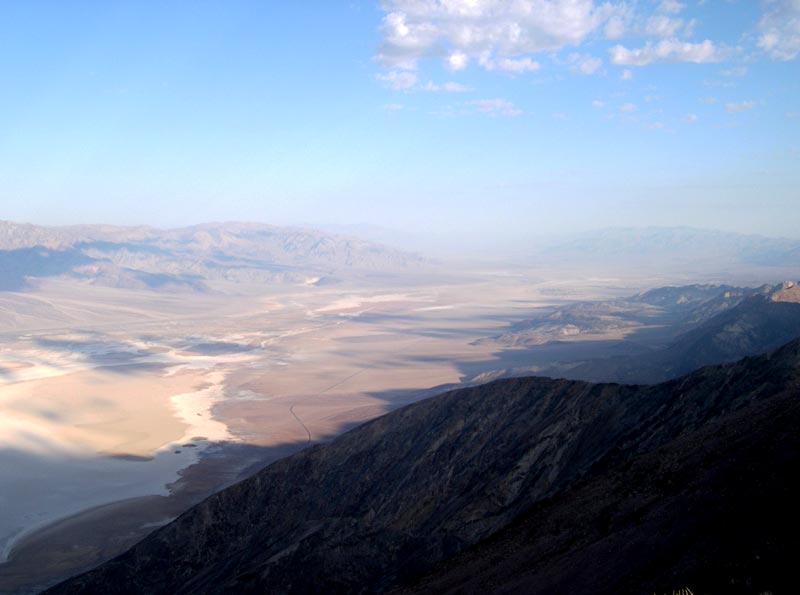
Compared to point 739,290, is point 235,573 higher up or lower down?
lower down

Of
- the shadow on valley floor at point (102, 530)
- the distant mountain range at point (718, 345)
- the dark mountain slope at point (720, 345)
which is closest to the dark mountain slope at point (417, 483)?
the shadow on valley floor at point (102, 530)

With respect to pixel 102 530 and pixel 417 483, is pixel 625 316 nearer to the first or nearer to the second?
pixel 417 483

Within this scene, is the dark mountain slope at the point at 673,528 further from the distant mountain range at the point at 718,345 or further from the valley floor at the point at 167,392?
the distant mountain range at the point at 718,345

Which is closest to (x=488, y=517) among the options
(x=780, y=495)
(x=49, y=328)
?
(x=780, y=495)

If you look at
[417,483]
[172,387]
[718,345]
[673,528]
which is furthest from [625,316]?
[673,528]

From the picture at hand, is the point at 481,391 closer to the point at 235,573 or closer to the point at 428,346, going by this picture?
the point at 235,573

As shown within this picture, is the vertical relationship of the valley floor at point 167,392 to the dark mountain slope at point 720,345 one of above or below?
below

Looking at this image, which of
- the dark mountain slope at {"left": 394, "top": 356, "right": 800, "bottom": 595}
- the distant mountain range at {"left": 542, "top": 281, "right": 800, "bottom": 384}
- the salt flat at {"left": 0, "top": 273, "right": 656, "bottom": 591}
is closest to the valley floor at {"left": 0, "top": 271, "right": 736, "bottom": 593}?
the salt flat at {"left": 0, "top": 273, "right": 656, "bottom": 591}

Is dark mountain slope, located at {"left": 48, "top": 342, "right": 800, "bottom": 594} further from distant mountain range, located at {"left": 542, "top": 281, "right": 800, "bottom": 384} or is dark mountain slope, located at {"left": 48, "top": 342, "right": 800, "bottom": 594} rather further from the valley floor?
distant mountain range, located at {"left": 542, "top": 281, "right": 800, "bottom": 384}
